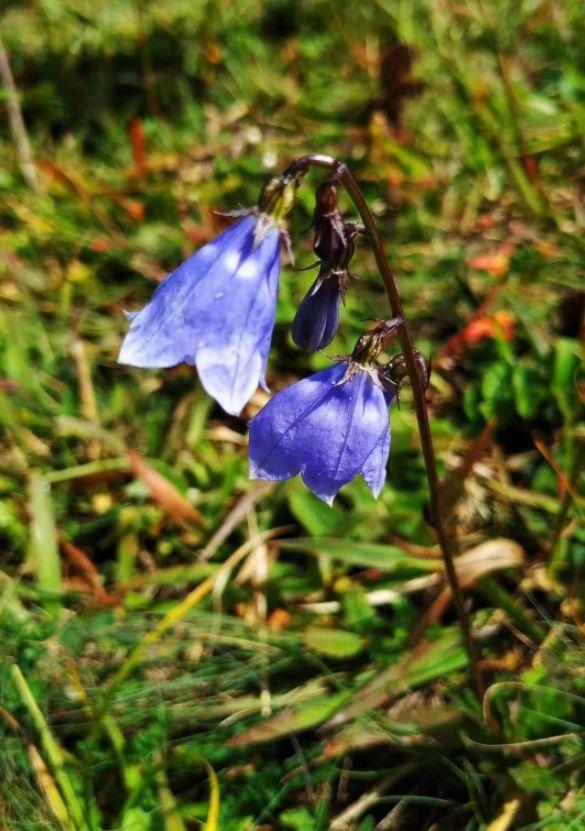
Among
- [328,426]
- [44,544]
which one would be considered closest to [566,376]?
[328,426]

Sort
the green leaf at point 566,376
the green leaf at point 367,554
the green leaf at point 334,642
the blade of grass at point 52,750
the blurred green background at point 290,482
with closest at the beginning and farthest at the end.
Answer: the blade of grass at point 52,750 → the blurred green background at point 290,482 → the green leaf at point 334,642 → the green leaf at point 367,554 → the green leaf at point 566,376

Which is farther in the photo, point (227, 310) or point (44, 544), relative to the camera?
point (44, 544)

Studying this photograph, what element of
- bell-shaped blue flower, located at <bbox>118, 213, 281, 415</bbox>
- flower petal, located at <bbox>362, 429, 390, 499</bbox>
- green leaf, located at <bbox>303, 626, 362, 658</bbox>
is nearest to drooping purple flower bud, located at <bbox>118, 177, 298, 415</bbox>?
bell-shaped blue flower, located at <bbox>118, 213, 281, 415</bbox>

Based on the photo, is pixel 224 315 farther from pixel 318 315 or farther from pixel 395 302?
pixel 395 302

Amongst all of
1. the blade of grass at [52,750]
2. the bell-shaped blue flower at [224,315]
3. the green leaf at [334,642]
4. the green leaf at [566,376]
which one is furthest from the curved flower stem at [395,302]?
the blade of grass at [52,750]

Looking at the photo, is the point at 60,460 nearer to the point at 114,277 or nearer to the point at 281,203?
the point at 114,277

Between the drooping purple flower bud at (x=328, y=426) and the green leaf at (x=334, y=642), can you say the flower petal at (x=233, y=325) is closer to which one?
the drooping purple flower bud at (x=328, y=426)

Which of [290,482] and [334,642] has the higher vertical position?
[290,482]
